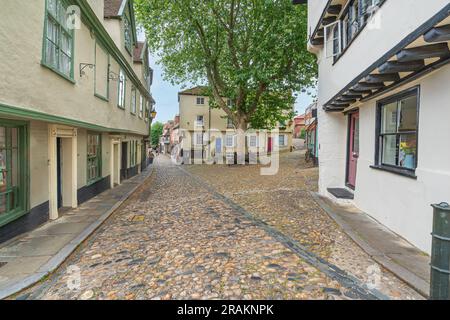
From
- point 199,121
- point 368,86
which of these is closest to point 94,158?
point 368,86

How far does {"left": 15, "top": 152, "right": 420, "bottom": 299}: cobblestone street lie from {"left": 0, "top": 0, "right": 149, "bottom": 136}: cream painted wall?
2.90 metres

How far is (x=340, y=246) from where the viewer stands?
4340mm

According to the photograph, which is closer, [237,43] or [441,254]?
Result: [441,254]

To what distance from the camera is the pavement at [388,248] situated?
3.25 m

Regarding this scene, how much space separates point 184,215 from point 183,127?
2418 cm

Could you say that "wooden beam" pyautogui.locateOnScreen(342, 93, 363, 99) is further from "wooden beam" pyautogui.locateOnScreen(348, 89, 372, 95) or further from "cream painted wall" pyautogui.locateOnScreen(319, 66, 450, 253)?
"cream painted wall" pyautogui.locateOnScreen(319, 66, 450, 253)

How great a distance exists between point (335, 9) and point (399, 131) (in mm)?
4682

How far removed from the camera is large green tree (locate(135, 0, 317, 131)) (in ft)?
51.0

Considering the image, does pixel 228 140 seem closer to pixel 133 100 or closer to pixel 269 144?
pixel 269 144

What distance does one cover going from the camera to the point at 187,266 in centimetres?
365

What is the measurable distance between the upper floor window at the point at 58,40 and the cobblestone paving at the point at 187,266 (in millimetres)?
3968

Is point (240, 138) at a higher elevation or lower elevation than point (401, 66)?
lower

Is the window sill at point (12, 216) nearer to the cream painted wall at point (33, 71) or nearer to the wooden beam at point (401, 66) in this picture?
the cream painted wall at point (33, 71)

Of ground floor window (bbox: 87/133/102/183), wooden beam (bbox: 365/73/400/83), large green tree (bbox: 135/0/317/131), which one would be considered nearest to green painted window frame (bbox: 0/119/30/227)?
ground floor window (bbox: 87/133/102/183)
